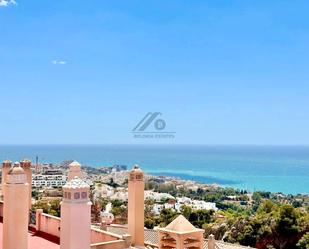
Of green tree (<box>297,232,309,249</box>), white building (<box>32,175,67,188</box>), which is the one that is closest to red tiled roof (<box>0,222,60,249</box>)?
green tree (<box>297,232,309,249</box>)

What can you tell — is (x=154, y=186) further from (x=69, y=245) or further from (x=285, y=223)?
(x=69, y=245)

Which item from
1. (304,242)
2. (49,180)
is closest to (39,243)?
(304,242)

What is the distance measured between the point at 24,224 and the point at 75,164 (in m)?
2.09

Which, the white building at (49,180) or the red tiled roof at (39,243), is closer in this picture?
the red tiled roof at (39,243)

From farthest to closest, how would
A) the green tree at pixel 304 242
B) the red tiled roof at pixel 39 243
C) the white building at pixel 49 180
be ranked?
1. the white building at pixel 49 180
2. the green tree at pixel 304 242
3. the red tiled roof at pixel 39 243

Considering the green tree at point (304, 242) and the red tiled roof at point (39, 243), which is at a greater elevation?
the red tiled roof at point (39, 243)

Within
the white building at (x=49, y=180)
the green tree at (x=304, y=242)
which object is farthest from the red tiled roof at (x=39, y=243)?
the white building at (x=49, y=180)

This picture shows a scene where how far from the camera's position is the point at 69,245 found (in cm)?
503

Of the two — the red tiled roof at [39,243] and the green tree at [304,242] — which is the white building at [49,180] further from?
the red tiled roof at [39,243]

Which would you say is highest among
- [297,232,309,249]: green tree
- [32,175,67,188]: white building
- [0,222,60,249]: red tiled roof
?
[0,222,60,249]: red tiled roof

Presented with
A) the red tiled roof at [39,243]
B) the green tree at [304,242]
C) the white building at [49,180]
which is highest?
the red tiled roof at [39,243]

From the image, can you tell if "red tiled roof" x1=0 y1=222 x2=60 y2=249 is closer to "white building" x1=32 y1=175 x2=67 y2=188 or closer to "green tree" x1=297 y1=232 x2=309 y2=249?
"green tree" x1=297 y1=232 x2=309 y2=249

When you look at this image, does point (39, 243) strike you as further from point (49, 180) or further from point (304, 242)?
point (49, 180)

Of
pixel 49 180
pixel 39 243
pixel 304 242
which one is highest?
pixel 39 243
